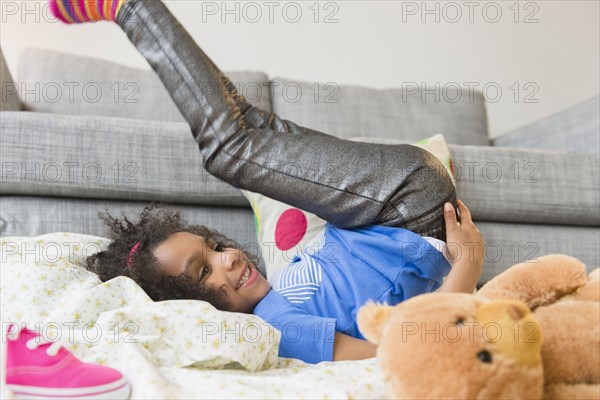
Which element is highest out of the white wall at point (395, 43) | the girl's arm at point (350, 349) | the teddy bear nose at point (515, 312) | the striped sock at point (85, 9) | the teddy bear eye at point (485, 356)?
the white wall at point (395, 43)

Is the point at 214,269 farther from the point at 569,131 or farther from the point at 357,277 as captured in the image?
the point at 569,131

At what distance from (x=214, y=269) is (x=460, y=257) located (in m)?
0.46

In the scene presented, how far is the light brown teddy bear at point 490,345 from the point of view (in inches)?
20.9

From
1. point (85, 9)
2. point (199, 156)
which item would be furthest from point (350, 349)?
point (85, 9)

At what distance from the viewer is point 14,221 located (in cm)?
139

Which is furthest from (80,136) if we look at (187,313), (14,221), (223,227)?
(187,313)

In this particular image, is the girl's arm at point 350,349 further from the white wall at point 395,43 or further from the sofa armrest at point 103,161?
the white wall at point 395,43

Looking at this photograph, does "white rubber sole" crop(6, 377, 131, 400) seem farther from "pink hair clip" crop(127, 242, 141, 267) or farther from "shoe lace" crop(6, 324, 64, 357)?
"pink hair clip" crop(127, 242, 141, 267)

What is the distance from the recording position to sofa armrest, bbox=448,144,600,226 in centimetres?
160

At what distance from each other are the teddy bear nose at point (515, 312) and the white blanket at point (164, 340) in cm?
21

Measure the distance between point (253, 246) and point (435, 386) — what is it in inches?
40.7

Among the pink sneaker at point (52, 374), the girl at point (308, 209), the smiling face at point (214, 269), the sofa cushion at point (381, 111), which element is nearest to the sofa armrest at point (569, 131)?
the sofa cushion at point (381, 111)

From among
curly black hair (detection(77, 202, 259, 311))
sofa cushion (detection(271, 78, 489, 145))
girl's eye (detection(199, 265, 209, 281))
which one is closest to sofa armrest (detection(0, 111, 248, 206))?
curly black hair (detection(77, 202, 259, 311))

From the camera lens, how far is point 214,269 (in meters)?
1.13
